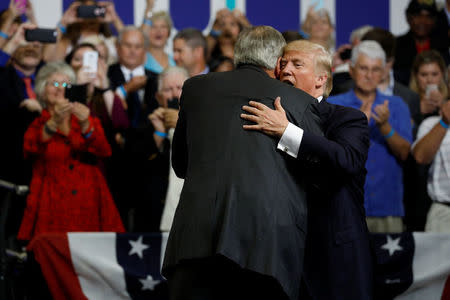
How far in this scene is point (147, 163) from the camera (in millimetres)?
5586

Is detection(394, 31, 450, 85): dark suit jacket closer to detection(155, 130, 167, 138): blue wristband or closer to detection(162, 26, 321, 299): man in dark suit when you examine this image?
detection(155, 130, 167, 138): blue wristband

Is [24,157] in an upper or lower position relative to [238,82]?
lower

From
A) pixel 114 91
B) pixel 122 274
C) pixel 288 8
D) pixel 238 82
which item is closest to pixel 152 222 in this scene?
pixel 122 274

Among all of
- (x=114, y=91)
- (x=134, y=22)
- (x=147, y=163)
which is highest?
(x=134, y=22)

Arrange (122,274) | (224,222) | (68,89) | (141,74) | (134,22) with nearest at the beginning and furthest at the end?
(224,222) → (122,274) → (68,89) → (141,74) → (134,22)

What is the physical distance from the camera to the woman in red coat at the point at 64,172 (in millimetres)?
5227

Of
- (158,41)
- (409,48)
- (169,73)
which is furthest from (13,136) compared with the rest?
(409,48)

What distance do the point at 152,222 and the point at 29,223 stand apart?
2.70ft

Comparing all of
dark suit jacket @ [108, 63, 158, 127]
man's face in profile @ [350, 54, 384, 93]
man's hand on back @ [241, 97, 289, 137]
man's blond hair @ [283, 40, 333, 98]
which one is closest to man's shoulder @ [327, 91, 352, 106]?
man's face in profile @ [350, 54, 384, 93]

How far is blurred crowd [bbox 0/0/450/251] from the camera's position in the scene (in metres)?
5.27

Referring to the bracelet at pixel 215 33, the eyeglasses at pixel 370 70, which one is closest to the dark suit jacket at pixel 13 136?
the bracelet at pixel 215 33

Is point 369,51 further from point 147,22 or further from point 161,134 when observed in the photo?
point 147,22

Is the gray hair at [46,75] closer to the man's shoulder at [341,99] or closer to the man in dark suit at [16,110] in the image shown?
the man in dark suit at [16,110]

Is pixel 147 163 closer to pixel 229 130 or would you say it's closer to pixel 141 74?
pixel 141 74
